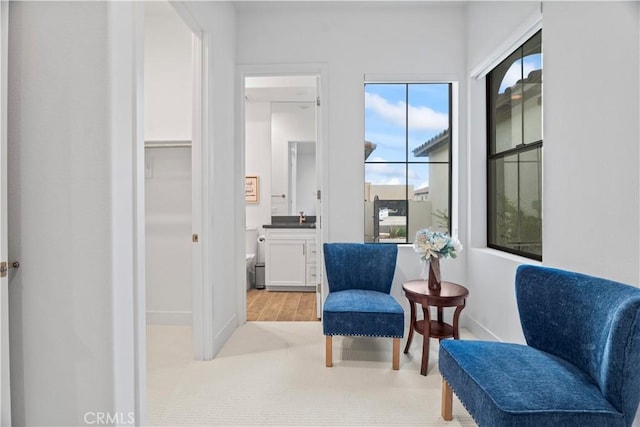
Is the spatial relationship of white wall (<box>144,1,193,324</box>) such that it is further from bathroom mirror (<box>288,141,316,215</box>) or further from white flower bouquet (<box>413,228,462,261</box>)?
bathroom mirror (<box>288,141,316,215</box>)

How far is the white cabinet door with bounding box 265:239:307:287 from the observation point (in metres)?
3.95

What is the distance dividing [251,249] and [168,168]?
1791 millimetres

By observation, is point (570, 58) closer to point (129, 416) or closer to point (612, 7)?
point (612, 7)

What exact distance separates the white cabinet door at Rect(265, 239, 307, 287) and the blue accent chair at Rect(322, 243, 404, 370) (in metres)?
1.40

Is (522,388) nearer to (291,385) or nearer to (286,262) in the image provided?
(291,385)

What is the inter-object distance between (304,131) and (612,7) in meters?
3.69

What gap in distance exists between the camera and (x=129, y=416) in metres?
1.23

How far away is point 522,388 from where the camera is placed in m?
1.17

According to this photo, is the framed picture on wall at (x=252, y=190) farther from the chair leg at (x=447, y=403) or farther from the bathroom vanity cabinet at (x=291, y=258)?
the chair leg at (x=447, y=403)

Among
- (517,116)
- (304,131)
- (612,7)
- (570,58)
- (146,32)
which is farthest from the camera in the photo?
(304,131)

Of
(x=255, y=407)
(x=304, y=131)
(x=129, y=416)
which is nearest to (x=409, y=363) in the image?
(x=255, y=407)

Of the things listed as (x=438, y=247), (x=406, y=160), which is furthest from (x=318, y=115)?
(x=438, y=247)

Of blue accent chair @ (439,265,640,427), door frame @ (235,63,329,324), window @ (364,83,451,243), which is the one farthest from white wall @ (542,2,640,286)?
door frame @ (235,63,329,324)

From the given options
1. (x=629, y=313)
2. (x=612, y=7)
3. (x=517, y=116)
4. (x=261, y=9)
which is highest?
(x=261, y=9)
